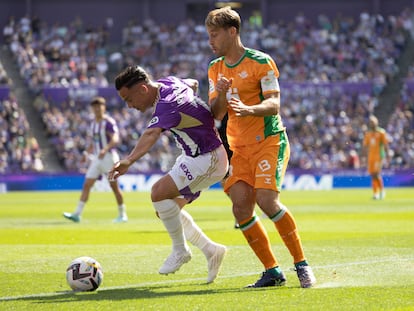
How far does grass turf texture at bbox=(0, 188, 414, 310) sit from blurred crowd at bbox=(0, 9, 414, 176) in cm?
1889

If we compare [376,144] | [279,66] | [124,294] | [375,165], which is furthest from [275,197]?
[279,66]

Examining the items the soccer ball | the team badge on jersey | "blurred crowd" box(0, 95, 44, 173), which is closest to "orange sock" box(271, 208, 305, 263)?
the team badge on jersey

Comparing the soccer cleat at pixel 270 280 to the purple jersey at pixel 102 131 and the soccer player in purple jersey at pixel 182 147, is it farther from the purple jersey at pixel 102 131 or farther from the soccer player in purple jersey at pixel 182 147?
the purple jersey at pixel 102 131

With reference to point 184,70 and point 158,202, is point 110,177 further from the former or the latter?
point 184,70

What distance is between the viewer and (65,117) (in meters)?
41.9

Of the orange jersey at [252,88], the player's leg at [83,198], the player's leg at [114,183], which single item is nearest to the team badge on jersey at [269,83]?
the orange jersey at [252,88]

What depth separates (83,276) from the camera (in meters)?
8.46

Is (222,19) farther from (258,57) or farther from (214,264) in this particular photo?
(214,264)

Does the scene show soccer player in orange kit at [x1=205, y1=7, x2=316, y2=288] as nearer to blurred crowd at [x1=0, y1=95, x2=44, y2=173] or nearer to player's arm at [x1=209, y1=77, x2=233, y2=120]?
player's arm at [x1=209, y1=77, x2=233, y2=120]

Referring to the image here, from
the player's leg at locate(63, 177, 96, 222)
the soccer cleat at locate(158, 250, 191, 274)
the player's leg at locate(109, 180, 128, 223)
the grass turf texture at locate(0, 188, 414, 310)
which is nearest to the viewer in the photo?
the grass turf texture at locate(0, 188, 414, 310)

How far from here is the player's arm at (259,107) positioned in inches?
309

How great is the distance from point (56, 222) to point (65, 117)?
23040 mm

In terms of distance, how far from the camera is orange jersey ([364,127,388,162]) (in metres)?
28.0

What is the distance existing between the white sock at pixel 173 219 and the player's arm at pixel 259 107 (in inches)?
47.7
